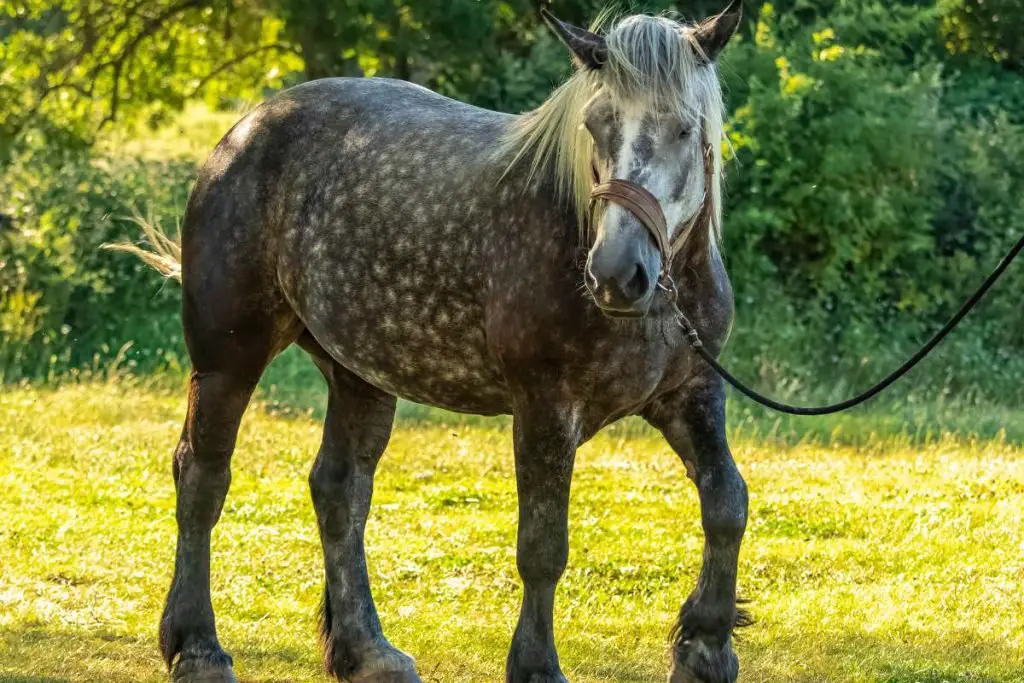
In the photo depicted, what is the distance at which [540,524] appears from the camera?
4750 mm

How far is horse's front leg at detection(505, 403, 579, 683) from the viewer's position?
471 centimetres

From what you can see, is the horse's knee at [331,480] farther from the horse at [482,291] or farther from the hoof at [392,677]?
the hoof at [392,677]

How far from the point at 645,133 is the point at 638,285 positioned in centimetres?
48

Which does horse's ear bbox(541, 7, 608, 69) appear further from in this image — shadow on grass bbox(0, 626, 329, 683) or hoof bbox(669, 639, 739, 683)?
shadow on grass bbox(0, 626, 329, 683)

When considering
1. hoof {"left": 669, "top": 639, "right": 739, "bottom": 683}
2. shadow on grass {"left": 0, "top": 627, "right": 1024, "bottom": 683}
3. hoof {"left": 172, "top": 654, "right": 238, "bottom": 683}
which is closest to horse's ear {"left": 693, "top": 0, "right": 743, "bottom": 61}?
hoof {"left": 669, "top": 639, "right": 739, "bottom": 683}

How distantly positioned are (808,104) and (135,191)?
6573 mm

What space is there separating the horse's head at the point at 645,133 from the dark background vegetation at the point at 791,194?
27.2 ft

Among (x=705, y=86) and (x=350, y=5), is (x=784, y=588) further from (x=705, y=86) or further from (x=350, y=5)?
(x=350, y=5)

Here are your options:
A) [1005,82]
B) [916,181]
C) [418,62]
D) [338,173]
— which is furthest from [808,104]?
[338,173]

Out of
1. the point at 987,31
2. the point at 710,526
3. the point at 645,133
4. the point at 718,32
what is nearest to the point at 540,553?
the point at 710,526

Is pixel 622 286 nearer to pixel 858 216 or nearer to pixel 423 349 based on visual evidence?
pixel 423 349

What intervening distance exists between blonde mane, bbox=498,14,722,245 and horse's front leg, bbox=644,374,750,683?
0.56 meters

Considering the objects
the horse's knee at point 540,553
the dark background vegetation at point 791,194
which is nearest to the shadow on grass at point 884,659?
the horse's knee at point 540,553

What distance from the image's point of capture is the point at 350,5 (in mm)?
14242
